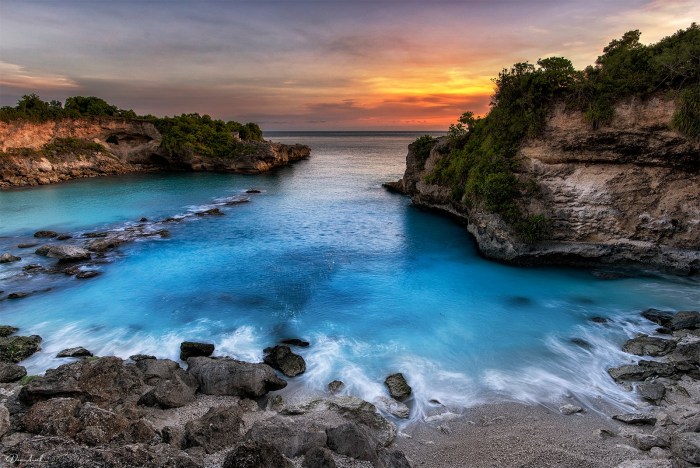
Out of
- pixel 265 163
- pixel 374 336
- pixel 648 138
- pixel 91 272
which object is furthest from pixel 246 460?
pixel 265 163

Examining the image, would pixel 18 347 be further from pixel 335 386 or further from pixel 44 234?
pixel 44 234

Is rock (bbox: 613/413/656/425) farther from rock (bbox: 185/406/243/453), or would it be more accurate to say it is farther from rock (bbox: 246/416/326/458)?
rock (bbox: 185/406/243/453)

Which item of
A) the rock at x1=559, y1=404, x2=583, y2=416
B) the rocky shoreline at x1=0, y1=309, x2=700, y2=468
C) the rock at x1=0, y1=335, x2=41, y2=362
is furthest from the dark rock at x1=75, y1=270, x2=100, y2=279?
the rock at x1=559, y1=404, x2=583, y2=416

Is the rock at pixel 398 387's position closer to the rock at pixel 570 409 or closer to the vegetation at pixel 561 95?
the rock at pixel 570 409

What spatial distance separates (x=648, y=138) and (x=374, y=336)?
16.5m

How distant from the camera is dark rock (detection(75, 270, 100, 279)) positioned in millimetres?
19766

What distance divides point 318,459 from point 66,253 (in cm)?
2130

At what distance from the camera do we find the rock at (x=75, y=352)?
12758mm

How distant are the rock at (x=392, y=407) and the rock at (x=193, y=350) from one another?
5.94 metres

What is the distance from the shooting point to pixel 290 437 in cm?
824

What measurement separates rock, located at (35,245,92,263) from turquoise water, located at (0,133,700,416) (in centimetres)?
70

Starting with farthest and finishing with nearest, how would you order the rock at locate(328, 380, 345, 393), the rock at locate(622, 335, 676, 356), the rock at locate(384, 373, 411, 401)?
1. the rock at locate(622, 335, 676, 356)
2. the rock at locate(328, 380, 345, 393)
3. the rock at locate(384, 373, 411, 401)

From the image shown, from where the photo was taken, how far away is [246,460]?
270 inches

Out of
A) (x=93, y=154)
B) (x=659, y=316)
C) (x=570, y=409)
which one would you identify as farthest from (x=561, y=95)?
(x=93, y=154)
